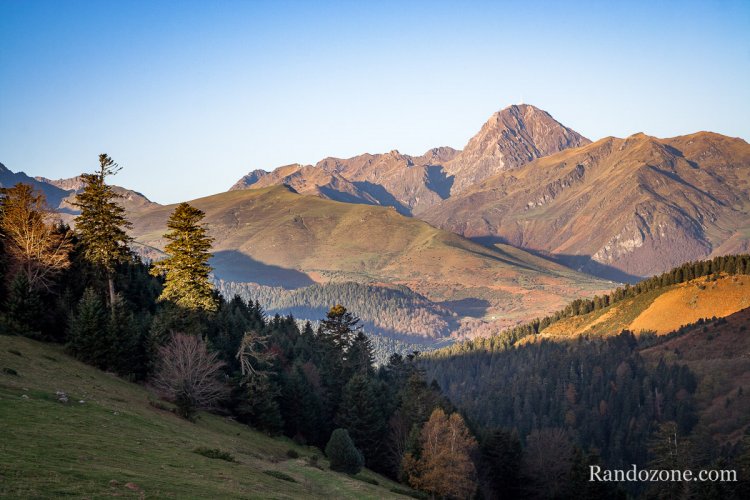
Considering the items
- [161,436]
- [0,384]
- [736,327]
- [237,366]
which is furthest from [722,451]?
[0,384]

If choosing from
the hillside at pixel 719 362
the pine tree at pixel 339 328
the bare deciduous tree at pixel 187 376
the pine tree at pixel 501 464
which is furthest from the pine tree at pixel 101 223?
the hillside at pixel 719 362

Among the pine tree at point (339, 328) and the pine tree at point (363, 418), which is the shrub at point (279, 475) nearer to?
the pine tree at point (363, 418)

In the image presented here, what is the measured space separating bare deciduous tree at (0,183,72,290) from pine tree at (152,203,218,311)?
37.4 feet

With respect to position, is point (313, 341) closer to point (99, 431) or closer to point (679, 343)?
point (99, 431)

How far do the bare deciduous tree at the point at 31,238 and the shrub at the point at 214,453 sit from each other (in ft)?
117

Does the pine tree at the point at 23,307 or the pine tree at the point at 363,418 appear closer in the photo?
the pine tree at the point at 23,307

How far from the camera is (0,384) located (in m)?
41.1

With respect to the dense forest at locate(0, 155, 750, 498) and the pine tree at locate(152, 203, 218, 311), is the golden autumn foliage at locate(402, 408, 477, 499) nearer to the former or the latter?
the dense forest at locate(0, 155, 750, 498)

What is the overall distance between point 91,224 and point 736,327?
6910 inches

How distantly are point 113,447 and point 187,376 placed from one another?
25.7 metres

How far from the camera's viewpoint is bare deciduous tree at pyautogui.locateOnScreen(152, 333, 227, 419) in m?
57.6

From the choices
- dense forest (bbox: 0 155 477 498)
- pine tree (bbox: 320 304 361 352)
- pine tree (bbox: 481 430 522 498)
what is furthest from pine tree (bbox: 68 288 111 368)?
pine tree (bbox: 481 430 522 498)

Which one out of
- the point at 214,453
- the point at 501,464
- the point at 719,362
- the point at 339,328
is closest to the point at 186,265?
the point at 214,453

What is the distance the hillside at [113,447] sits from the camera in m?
26.2
